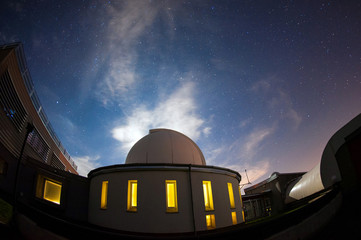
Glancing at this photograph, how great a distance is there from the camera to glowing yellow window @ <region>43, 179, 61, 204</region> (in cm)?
1215

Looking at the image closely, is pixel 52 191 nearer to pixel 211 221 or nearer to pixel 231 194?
pixel 211 221

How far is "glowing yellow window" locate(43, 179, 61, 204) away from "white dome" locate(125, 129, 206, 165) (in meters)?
5.38

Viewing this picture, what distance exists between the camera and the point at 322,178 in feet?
32.2

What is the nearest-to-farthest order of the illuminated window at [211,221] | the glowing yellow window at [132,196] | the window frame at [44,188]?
1. the glowing yellow window at [132,196]
2. the illuminated window at [211,221]
3. the window frame at [44,188]

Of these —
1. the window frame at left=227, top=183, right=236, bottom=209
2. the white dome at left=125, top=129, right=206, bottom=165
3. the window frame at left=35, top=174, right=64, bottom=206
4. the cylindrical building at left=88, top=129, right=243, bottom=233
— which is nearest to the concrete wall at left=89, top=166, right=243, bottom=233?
the cylindrical building at left=88, top=129, right=243, bottom=233

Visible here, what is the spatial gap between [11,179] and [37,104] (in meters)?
6.06

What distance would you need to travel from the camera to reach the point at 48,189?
40.7 feet

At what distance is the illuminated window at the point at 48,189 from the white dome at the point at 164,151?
5372mm

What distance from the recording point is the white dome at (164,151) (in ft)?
42.7

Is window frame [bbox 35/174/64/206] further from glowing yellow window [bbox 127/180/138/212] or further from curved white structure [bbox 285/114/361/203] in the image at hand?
curved white structure [bbox 285/114/361/203]

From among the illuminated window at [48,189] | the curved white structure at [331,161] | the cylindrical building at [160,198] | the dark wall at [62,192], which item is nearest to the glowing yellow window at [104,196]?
the cylindrical building at [160,198]

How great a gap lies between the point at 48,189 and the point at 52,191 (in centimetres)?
38

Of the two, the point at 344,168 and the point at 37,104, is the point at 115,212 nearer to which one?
the point at 37,104

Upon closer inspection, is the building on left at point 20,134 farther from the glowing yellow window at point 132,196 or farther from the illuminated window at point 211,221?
the illuminated window at point 211,221
